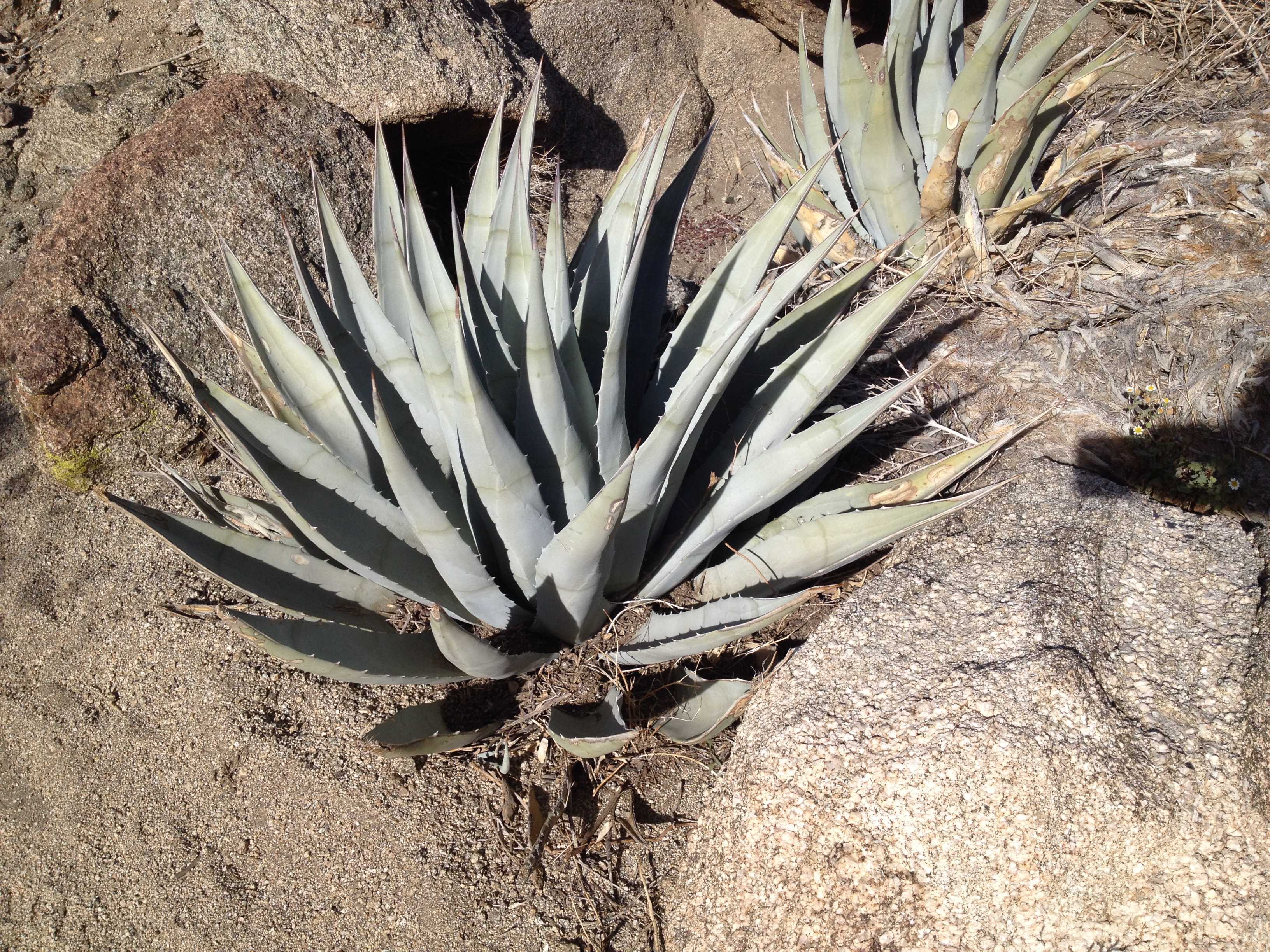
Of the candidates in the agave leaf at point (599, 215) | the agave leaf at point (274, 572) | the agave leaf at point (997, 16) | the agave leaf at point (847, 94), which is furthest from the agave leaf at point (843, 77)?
the agave leaf at point (274, 572)

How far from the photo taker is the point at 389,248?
1831mm

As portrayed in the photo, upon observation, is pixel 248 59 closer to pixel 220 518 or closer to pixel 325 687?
pixel 220 518

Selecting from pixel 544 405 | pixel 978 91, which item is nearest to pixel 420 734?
pixel 544 405

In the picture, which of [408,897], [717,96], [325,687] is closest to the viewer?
[408,897]

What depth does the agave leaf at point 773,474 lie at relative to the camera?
5.68 ft

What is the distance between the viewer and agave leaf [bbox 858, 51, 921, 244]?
9.25 feet

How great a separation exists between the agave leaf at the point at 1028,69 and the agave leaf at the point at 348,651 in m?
2.46

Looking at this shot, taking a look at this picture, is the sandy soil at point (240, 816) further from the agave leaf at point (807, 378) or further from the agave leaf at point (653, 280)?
the agave leaf at point (653, 280)

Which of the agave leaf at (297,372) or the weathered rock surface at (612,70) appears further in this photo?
the weathered rock surface at (612,70)

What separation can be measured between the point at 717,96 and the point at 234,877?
14.8 ft

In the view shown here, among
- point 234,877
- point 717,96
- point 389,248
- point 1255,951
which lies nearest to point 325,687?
point 234,877

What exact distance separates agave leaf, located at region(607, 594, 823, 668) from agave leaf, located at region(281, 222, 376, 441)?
0.72 meters

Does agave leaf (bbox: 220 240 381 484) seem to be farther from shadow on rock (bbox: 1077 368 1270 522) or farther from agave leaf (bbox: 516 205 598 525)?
shadow on rock (bbox: 1077 368 1270 522)

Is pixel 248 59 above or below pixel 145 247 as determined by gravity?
above
